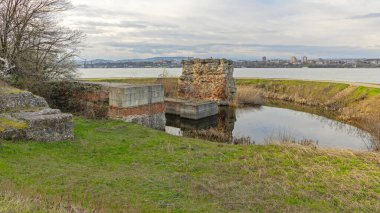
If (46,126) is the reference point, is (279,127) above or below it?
below

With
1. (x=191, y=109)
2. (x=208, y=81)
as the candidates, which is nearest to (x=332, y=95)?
(x=208, y=81)

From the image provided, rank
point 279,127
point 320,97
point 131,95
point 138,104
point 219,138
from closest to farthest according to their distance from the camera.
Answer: point 131,95 < point 138,104 < point 219,138 < point 279,127 < point 320,97

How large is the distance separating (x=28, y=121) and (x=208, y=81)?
2371 cm

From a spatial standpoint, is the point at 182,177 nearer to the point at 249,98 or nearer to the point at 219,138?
the point at 219,138

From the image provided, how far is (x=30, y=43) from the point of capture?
1820 centimetres

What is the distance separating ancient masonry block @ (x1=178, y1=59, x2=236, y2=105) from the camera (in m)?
32.1

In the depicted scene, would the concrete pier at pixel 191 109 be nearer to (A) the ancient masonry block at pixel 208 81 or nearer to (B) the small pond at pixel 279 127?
(B) the small pond at pixel 279 127

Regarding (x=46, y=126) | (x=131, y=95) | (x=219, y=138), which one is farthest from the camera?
(x=219, y=138)

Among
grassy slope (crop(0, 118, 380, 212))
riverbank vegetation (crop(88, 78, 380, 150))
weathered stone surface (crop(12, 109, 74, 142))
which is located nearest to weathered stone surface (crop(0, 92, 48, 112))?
weathered stone surface (crop(12, 109, 74, 142))

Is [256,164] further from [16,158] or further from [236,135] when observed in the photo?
[236,135]

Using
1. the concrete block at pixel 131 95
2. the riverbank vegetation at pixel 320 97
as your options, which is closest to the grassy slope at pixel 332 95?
the riverbank vegetation at pixel 320 97

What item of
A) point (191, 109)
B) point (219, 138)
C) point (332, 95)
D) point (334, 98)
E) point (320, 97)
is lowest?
point (219, 138)

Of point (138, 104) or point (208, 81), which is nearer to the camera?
point (138, 104)

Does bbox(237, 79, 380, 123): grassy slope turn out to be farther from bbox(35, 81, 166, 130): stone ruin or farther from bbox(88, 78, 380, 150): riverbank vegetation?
bbox(35, 81, 166, 130): stone ruin
